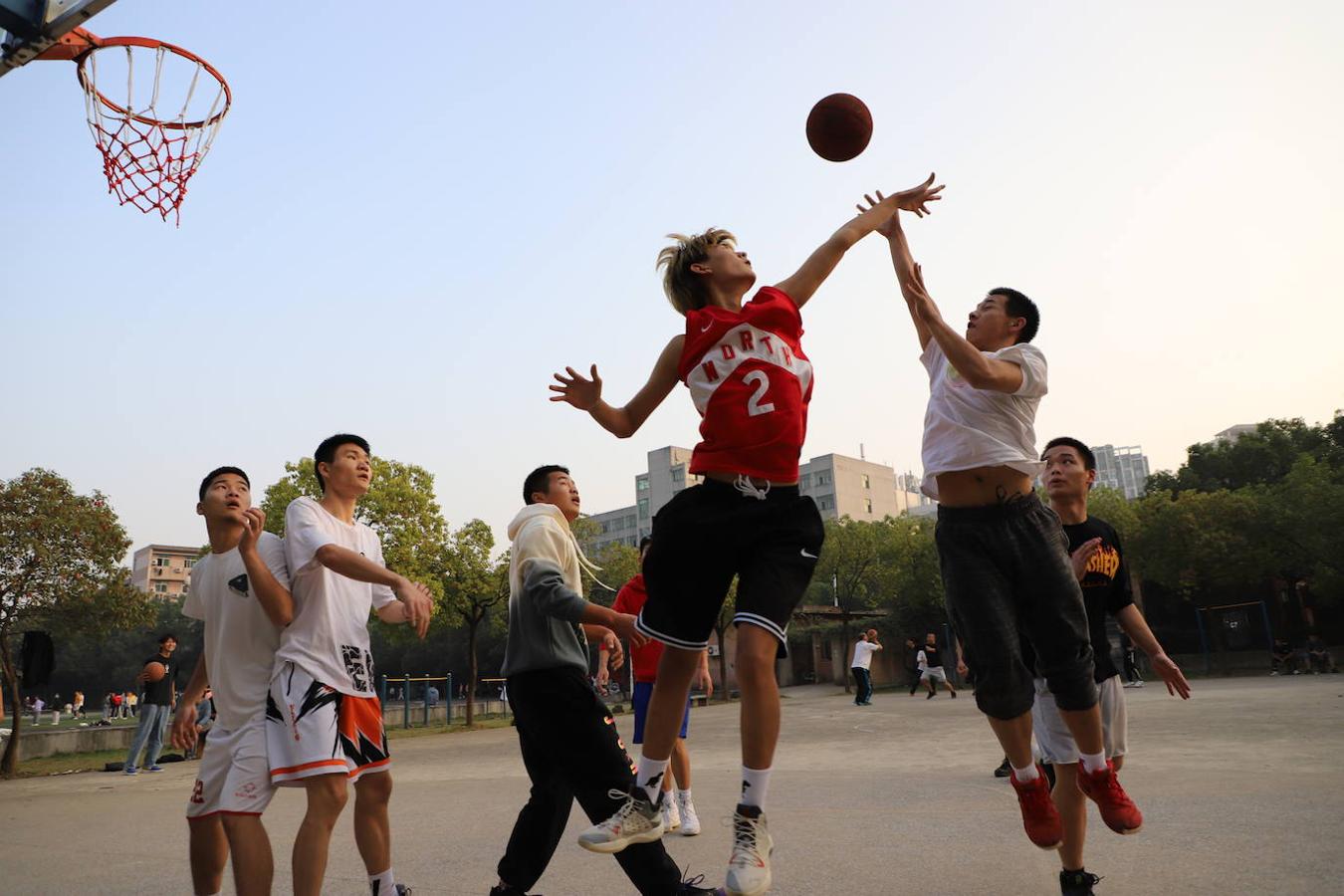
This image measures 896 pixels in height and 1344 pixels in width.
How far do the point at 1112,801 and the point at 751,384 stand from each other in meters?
2.58

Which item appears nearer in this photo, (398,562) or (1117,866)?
(1117,866)

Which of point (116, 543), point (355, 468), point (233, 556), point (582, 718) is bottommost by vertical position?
point (582, 718)

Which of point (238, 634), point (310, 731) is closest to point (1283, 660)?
point (310, 731)

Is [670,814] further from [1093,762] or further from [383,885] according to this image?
[1093,762]

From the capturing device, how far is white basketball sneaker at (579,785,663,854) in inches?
131

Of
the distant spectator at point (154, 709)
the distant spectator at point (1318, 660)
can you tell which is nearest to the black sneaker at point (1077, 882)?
the distant spectator at point (154, 709)

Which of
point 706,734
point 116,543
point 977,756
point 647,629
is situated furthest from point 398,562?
point 647,629

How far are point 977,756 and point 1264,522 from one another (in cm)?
2873

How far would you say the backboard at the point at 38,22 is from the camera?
24.2ft

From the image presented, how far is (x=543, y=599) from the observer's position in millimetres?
4543

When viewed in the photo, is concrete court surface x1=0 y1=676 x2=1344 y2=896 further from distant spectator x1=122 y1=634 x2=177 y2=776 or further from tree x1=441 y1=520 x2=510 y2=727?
tree x1=441 y1=520 x2=510 y2=727

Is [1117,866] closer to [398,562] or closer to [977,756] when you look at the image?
[977,756]

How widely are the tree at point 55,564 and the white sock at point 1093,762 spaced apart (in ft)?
59.1

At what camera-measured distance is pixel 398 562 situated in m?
25.2
